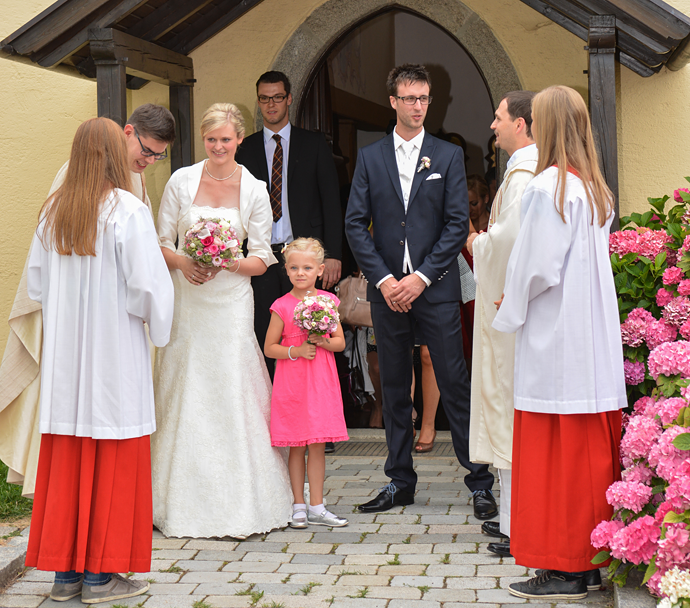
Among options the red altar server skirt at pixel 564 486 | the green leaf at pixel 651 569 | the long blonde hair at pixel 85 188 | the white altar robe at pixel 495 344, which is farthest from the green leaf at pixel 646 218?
the long blonde hair at pixel 85 188

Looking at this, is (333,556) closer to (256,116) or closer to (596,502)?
(596,502)

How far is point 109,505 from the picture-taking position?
3.48 meters

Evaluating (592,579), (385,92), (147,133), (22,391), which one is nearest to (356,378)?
(385,92)

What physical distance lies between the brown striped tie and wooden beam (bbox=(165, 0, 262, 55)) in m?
1.28

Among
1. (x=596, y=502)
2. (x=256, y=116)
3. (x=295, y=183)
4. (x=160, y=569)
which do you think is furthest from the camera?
(x=256, y=116)

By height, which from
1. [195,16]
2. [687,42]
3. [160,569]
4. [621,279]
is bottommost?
[160,569]

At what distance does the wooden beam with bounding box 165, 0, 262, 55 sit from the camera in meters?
A: 6.56

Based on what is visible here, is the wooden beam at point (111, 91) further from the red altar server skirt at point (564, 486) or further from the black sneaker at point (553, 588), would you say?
the black sneaker at point (553, 588)

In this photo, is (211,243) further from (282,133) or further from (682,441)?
(682,441)

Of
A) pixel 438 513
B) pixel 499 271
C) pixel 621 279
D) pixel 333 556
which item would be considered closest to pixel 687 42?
pixel 621 279

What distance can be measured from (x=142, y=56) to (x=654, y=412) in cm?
389

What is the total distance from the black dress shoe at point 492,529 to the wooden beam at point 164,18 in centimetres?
381

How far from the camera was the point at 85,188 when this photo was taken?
3.45 meters

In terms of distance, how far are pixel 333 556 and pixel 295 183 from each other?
2772 millimetres
